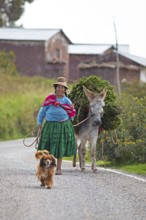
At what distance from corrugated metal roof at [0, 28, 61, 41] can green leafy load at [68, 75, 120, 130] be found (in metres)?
59.8

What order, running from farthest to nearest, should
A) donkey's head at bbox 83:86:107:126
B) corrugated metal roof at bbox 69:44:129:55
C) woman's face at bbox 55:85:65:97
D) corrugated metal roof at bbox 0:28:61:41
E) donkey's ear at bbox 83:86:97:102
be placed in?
corrugated metal roof at bbox 69:44:129:55
corrugated metal roof at bbox 0:28:61:41
donkey's ear at bbox 83:86:97:102
donkey's head at bbox 83:86:107:126
woman's face at bbox 55:85:65:97

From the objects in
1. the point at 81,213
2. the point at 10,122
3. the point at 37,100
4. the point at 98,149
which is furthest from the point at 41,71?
the point at 81,213

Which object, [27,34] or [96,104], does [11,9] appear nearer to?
[27,34]

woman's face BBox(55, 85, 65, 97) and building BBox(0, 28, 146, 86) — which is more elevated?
building BBox(0, 28, 146, 86)

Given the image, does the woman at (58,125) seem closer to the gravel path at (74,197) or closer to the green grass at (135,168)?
the gravel path at (74,197)

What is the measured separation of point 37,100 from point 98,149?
2562cm

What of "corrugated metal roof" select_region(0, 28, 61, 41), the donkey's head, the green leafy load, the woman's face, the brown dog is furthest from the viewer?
"corrugated metal roof" select_region(0, 28, 61, 41)

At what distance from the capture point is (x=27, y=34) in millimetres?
82938

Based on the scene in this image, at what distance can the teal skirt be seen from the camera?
18297mm

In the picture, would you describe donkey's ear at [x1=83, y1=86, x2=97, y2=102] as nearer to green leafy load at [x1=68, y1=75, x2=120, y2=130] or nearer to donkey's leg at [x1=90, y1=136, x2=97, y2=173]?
green leafy load at [x1=68, y1=75, x2=120, y2=130]

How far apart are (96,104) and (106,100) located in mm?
1285

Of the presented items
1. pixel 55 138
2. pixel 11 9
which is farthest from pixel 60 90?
pixel 11 9

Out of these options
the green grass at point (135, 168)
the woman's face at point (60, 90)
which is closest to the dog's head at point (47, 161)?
the woman's face at point (60, 90)

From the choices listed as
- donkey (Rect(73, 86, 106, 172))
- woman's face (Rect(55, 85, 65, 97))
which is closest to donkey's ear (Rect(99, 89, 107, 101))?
donkey (Rect(73, 86, 106, 172))
